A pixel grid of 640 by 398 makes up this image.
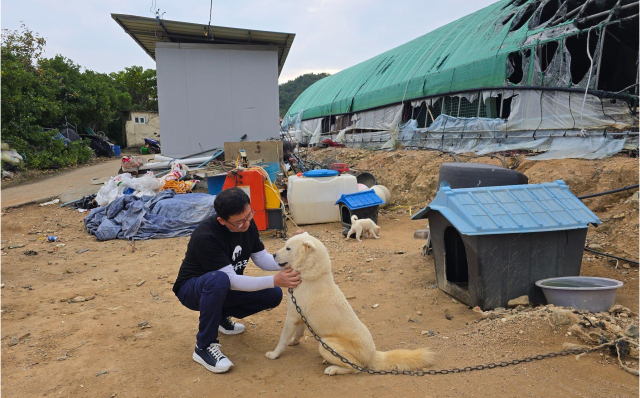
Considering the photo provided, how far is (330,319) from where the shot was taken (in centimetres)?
274

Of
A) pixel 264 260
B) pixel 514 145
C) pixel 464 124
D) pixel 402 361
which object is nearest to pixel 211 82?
pixel 464 124

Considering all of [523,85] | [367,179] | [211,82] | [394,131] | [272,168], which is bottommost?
[367,179]

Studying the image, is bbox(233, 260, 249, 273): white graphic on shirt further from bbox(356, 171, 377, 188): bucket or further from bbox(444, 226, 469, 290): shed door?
bbox(356, 171, 377, 188): bucket

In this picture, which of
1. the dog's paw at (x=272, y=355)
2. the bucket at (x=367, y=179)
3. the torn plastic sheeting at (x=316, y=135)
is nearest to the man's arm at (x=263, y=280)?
the dog's paw at (x=272, y=355)

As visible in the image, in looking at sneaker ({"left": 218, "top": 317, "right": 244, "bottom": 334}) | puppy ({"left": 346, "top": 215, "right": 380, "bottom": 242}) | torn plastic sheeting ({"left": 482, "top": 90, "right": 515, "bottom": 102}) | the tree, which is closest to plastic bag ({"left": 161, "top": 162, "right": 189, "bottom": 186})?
puppy ({"left": 346, "top": 215, "right": 380, "bottom": 242})

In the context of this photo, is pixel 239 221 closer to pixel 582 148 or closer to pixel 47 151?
pixel 582 148

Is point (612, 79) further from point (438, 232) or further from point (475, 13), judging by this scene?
point (438, 232)

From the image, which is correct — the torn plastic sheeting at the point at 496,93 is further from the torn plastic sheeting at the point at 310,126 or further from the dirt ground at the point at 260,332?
the torn plastic sheeting at the point at 310,126

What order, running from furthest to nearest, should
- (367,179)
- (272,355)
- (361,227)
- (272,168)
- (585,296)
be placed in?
(367,179) < (272,168) < (361,227) < (585,296) < (272,355)

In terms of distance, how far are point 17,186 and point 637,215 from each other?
58.3 feet

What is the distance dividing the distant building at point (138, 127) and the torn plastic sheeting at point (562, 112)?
31.5m

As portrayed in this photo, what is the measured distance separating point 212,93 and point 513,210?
12.1 m

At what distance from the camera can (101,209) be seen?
888 cm

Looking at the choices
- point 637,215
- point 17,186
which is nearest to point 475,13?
point 637,215
